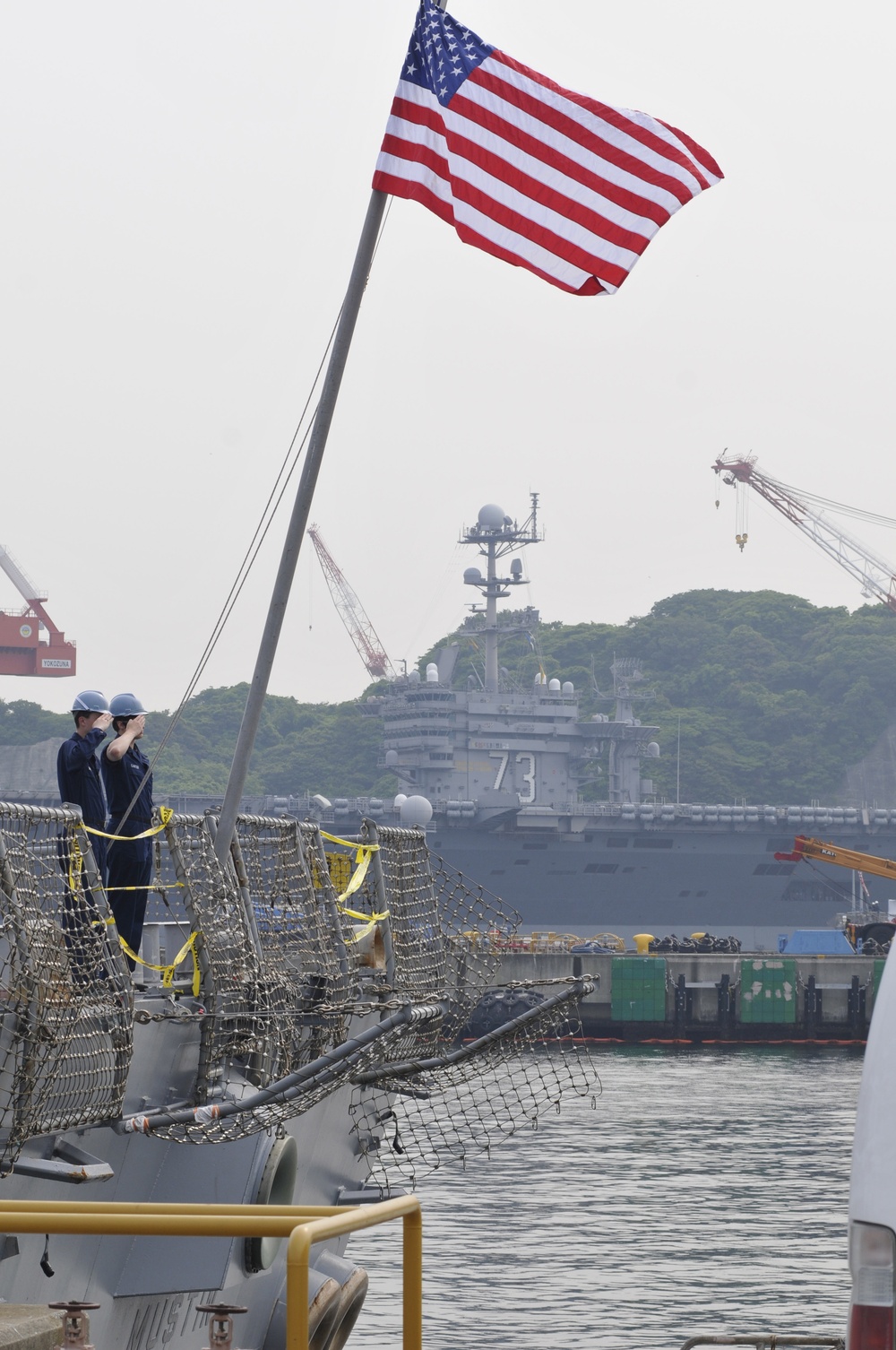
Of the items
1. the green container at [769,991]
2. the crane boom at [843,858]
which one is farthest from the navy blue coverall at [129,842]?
the crane boom at [843,858]

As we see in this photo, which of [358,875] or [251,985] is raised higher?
[358,875]

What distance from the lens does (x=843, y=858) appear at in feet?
218

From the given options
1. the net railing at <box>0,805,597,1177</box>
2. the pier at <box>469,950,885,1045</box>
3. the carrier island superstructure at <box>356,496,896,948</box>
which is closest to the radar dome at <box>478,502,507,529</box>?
the carrier island superstructure at <box>356,496,896,948</box>

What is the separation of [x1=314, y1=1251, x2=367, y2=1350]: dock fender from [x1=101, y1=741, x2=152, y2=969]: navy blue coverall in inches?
112

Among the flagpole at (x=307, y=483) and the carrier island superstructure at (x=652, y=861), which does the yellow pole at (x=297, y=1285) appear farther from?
the carrier island superstructure at (x=652, y=861)

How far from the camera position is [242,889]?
9.38m

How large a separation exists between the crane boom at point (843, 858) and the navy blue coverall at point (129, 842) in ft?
192

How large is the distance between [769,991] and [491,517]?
168 feet

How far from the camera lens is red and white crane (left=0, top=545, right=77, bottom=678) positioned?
108250 millimetres

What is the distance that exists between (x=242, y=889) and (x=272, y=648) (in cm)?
137

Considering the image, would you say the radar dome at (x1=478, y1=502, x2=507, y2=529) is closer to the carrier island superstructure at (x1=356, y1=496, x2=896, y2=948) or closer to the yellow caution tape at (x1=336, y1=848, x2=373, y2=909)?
the carrier island superstructure at (x1=356, y1=496, x2=896, y2=948)

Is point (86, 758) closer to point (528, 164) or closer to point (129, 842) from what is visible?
point (129, 842)

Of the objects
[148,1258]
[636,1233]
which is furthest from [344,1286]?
[636,1233]

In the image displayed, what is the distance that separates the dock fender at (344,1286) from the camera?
409 inches
